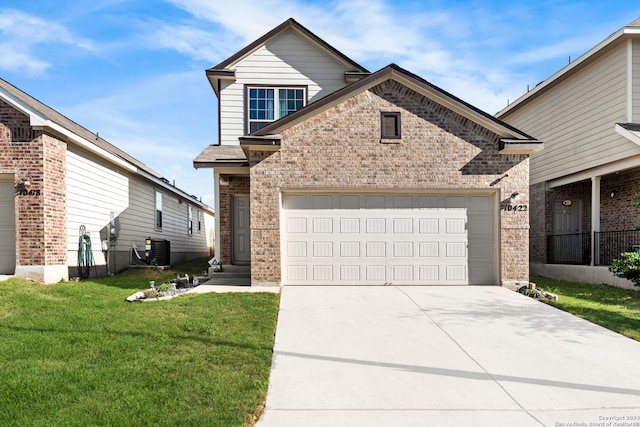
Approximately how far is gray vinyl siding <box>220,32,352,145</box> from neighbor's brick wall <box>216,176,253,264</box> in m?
1.47

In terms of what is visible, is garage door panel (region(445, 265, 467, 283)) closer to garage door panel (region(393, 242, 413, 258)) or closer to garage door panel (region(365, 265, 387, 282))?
garage door panel (region(393, 242, 413, 258))

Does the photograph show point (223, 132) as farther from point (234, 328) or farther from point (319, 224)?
point (234, 328)

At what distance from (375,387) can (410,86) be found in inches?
319

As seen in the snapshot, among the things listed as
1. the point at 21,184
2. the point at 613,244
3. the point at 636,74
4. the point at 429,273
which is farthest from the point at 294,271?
the point at 636,74

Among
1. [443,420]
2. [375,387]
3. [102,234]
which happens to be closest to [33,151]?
[102,234]

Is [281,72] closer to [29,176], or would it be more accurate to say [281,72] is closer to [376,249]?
[376,249]

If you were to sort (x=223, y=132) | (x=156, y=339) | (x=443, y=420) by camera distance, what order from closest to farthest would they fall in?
(x=443, y=420) → (x=156, y=339) → (x=223, y=132)

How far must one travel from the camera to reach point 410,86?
10586mm

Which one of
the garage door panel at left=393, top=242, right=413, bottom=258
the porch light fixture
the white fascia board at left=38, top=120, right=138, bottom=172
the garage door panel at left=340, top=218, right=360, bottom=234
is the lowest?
the garage door panel at left=393, top=242, right=413, bottom=258

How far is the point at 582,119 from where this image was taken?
1362cm

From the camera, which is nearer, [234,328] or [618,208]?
[234,328]

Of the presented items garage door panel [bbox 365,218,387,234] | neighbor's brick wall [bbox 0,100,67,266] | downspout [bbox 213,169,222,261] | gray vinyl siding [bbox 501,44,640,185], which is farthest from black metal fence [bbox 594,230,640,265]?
neighbor's brick wall [bbox 0,100,67,266]

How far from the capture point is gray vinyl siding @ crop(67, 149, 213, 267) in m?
11.8

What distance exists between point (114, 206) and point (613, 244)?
17.0 metres
